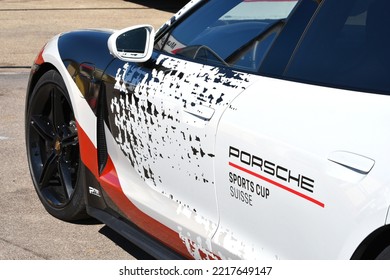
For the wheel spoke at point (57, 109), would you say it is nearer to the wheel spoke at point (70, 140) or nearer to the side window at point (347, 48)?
the wheel spoke at point (70, 140)

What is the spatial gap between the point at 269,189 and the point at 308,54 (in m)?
0.54

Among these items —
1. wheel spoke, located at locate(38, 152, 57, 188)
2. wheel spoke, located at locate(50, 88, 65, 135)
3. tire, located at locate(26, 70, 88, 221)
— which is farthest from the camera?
wheel spoke, located at locate(38, 152, 57, 188)

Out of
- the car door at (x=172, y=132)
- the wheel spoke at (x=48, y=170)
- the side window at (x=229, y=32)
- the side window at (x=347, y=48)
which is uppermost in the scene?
the side window at (x=347, y=48)

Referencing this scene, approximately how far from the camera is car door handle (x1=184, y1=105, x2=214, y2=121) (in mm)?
3479

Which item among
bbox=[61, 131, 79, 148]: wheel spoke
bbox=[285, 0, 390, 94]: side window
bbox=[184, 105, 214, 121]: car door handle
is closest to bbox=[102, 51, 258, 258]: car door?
bbox=[184, 105, 214, 121]: car door handle

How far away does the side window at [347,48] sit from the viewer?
3.02 m

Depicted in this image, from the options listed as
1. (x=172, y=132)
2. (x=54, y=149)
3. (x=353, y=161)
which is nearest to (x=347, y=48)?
(x=353, y=161)

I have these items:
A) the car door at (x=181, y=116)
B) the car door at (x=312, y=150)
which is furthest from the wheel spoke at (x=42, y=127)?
the car door at (x=312, y=150)

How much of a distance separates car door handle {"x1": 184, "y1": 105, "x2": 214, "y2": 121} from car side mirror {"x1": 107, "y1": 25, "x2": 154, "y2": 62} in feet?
1.97

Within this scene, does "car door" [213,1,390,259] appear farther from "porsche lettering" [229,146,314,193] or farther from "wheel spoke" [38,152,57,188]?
"wheel spoke" [38,152,57,188]

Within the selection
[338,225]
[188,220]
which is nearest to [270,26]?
[188,220]

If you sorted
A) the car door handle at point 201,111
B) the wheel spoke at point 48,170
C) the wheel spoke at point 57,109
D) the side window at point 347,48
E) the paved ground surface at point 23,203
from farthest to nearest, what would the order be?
the wheel spoke at point 48,170 < the wheel spoke at point 57,109 < the paved ground surface at point 23,203 < the car door handle at point 201,111 < the side window at point 347,48

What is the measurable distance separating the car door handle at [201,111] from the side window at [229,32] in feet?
0.86
